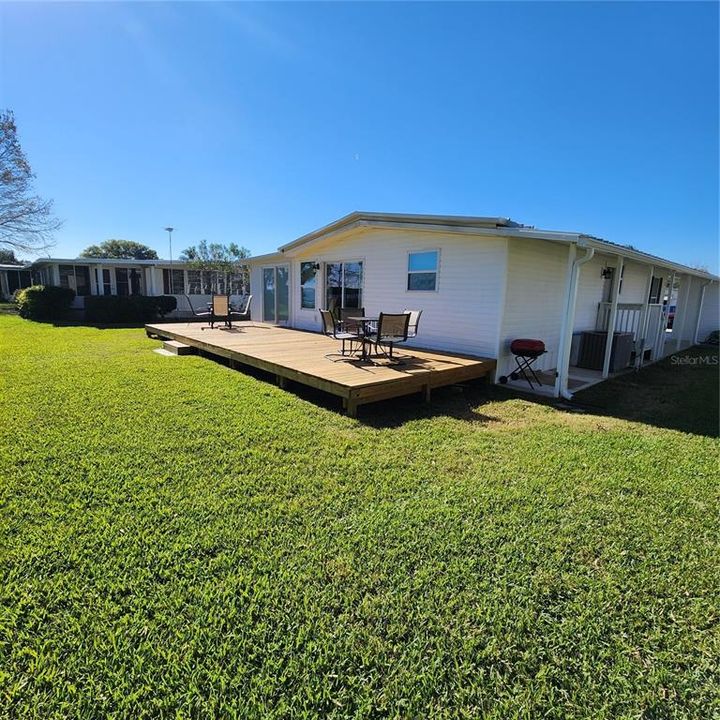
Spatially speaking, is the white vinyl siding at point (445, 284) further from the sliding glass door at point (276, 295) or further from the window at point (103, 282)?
the window at point (103, 282)

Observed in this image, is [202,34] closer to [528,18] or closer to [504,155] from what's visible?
[528,18]

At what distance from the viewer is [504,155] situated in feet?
44.4

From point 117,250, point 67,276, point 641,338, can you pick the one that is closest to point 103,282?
point 67,276

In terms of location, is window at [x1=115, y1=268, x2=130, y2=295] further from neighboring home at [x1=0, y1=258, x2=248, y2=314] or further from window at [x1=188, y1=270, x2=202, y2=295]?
window at [x1=188, y1=270, x2=202, y2=295]

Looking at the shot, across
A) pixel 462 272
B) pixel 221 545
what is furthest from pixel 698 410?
pixel 221 545

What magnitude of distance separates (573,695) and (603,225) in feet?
114

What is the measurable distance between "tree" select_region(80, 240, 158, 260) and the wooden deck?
5984cm

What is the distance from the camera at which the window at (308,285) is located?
38.2 feet

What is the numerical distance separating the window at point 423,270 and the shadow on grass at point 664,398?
3411 mm

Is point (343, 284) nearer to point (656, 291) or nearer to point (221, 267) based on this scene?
point (656, 291)

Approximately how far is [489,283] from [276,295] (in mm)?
8521

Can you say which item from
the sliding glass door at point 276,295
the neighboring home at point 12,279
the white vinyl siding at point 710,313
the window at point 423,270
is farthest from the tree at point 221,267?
the white vinyl siding at point 710,313

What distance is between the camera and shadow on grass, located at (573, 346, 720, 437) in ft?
17.8

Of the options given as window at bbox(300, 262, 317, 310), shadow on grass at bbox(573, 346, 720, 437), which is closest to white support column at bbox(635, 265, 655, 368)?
shadow on grass at bbox(573, 346, 720, 437)
